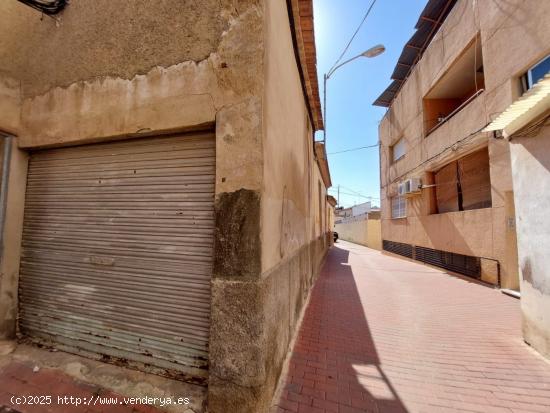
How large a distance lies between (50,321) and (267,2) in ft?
14.3

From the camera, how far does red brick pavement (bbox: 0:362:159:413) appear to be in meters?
2.16

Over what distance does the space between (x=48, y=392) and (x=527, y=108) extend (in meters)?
6.42

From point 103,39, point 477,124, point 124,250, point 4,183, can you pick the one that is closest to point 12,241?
point 4,183

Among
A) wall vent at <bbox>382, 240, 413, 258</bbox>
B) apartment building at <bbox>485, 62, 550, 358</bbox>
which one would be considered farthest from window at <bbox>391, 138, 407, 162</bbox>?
apartment building at <bbox>485, 62, 550, 358</bbox>

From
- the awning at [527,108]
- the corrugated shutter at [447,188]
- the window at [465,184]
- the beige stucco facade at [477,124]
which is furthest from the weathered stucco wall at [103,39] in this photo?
the corrugated shutter at [447,188]

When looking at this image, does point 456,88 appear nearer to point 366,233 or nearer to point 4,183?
point 4,183

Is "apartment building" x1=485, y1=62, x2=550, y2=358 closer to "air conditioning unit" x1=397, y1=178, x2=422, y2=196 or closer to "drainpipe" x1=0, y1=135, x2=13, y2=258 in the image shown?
"drainpipe" x1=0, y1=135, x2=13, y2=258

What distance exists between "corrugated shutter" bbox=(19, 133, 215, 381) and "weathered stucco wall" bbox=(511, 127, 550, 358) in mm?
4240

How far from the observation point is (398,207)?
46.8 feet

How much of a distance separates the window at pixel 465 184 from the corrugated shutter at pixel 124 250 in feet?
30.1

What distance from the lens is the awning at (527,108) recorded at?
2.94 m

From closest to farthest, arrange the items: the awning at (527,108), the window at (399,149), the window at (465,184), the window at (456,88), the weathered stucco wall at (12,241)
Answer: the awning at (527,108), the weathered stucco wall at (12,241), the window at (465,184), the window at (456,88), the window at (399,149)

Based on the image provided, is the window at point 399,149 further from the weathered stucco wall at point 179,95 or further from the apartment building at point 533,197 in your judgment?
the weathered stucco wall at point 179,95

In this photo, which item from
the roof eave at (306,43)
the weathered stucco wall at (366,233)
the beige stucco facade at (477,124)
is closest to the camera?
the roof eave at (306,43)
